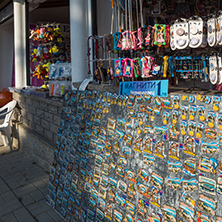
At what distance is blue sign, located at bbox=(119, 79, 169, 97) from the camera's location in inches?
82.8

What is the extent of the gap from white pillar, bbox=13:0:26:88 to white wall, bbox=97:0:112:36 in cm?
293

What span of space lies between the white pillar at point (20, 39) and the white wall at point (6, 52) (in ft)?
17.0

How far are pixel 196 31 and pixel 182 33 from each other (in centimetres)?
15

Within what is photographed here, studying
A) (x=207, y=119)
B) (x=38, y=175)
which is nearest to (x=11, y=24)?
(x=38, y=175)

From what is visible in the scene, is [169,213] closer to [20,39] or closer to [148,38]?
[148,38]

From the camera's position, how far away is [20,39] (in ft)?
22.1

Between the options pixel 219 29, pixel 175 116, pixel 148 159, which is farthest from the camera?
pixel 219 29

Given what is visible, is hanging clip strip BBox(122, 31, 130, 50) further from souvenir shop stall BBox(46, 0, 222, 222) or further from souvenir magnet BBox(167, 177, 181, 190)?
souvenir magnet BBox(167, 177, 181, 190)

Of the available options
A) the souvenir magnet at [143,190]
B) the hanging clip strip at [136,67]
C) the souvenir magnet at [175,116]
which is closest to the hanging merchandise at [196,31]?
the hanging clip strip at [136,67]

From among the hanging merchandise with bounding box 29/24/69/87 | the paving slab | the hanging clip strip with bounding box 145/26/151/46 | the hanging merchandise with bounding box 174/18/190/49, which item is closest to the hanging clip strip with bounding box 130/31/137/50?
the hanging clip strip with bounding box 145/26/151/46

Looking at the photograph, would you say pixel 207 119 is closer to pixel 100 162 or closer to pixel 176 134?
pixel 176 134

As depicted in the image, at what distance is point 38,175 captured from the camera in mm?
4395

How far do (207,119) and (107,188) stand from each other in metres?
1.19

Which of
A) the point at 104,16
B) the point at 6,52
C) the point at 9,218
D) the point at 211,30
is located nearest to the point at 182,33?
the point at 211,30
